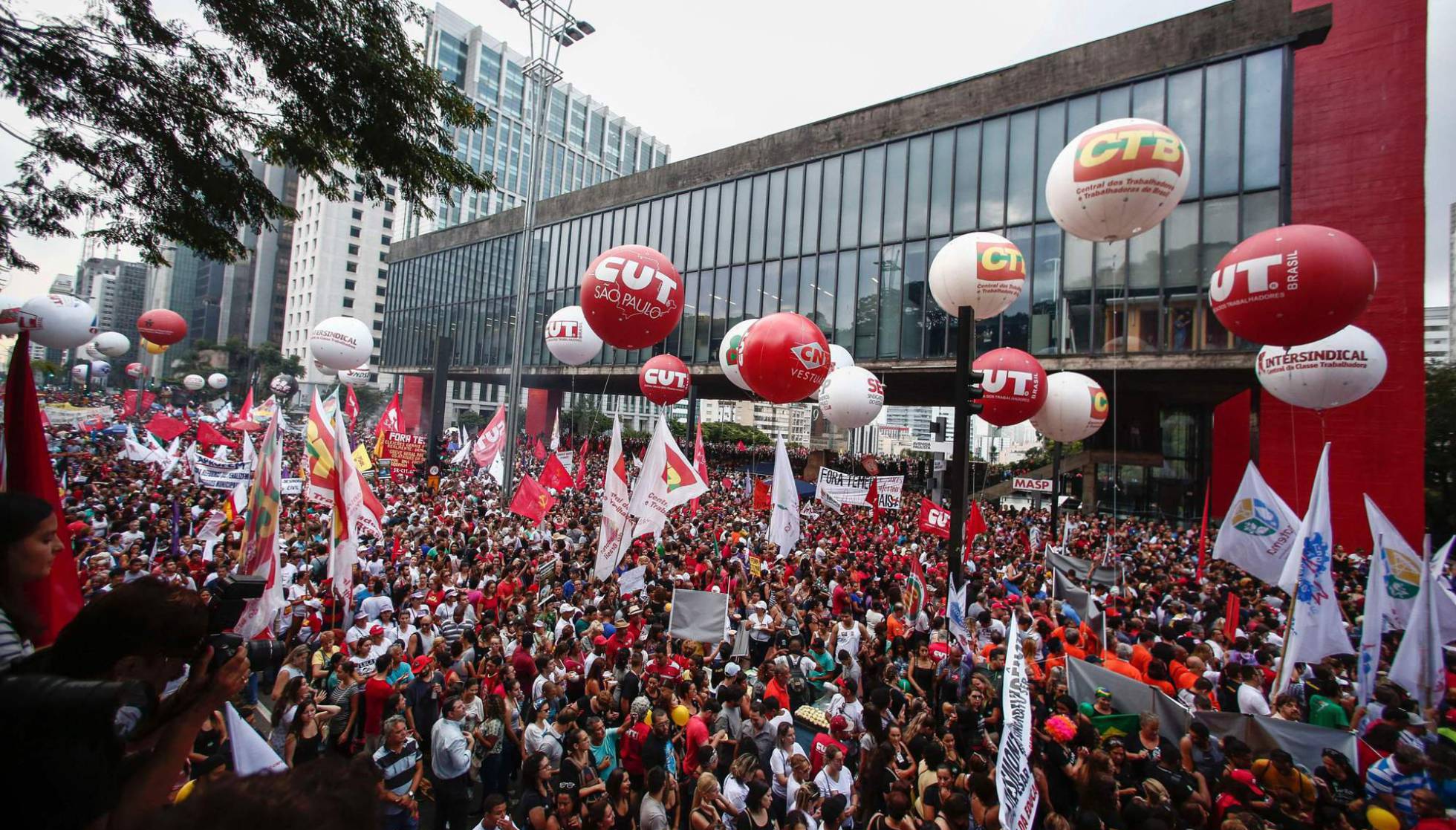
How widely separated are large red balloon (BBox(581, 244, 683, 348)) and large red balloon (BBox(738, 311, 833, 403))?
131cm

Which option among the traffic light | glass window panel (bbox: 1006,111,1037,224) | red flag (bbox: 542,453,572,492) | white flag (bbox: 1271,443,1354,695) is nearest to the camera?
white flag (bbox: 1271,443,1354,695)

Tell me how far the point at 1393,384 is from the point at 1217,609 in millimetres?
11846

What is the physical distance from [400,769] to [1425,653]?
904 cm

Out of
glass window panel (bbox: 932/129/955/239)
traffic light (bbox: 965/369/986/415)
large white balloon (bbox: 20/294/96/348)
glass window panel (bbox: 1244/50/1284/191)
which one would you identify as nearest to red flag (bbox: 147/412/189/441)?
large white balloon (bbox: 20/294/96/348)

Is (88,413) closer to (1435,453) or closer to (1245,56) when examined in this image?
(1245,56)

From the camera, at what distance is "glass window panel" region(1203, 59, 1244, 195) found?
747 inches

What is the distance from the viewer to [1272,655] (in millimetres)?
8031

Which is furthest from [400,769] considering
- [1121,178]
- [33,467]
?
[1121,178]

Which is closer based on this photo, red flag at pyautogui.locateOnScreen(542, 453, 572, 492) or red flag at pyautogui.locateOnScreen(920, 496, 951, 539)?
red flag at pyautogui.locateOnScreen(920, 496, 951, 539)

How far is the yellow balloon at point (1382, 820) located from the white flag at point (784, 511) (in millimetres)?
8046

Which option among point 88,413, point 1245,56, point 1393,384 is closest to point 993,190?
point 1245,56

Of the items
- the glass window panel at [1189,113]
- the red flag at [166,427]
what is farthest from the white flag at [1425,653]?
the red flag at [166,427]

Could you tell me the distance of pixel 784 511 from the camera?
470 inches

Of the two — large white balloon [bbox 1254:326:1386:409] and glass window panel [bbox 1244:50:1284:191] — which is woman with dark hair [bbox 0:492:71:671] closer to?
large white balloon [bbox 1254:326:1386:409]
